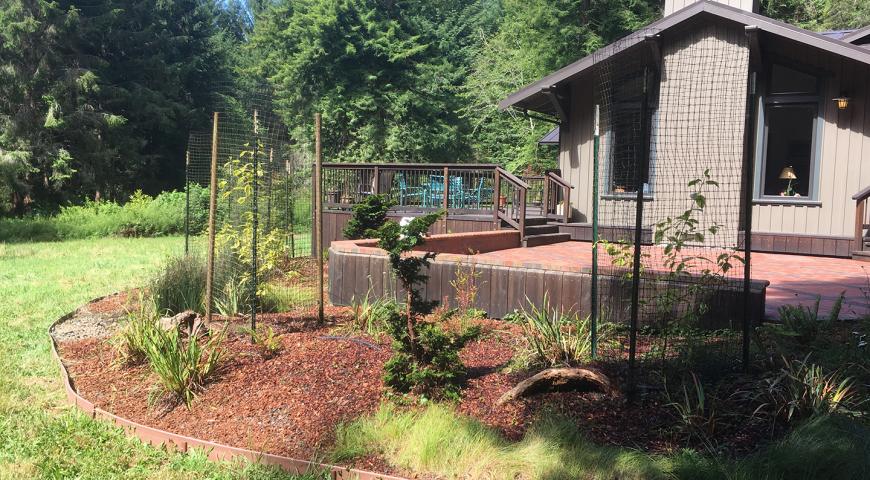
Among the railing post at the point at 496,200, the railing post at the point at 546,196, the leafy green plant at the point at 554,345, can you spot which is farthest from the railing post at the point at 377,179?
the leafy green plant at the point at 554,345

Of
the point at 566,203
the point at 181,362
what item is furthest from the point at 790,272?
the point at 181,362

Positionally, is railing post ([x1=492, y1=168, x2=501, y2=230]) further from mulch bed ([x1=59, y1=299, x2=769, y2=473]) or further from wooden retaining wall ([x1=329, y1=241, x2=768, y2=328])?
mulch bed ([x1=59, y1=299, x2=769, y2=473])

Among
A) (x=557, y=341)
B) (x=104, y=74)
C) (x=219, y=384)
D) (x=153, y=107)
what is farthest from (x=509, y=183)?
(x=104, y=74)

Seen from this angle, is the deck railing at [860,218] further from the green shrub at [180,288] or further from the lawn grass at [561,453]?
the green shrub at [180,288]

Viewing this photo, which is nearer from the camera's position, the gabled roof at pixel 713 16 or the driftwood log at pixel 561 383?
the driftwood log at pixel 561 383

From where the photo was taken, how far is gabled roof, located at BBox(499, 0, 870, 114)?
9.55 m

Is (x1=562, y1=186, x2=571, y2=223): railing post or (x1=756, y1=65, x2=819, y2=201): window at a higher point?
(x1=756, y1=65, x2=819, y2=201): window

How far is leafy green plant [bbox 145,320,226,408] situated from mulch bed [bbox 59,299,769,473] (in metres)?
0.09

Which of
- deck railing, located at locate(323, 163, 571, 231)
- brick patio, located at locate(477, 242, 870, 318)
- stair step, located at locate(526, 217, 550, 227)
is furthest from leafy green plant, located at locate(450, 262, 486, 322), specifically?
stair step, located at locate(526, 217, 550, 227)

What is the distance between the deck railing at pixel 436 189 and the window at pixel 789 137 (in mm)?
3507

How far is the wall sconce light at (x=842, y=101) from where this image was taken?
10250 mm

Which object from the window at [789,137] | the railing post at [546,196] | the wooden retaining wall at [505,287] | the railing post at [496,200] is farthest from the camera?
the railing post at [546,196]

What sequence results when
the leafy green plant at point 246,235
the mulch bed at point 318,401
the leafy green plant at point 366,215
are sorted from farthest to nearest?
the leafy green plant at point 366,215
the leafy green plant at point 246,235
the mulch bed at point 318,401

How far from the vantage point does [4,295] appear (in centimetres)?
862
